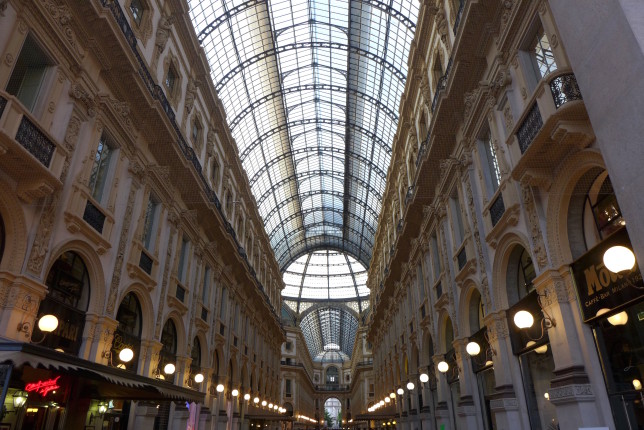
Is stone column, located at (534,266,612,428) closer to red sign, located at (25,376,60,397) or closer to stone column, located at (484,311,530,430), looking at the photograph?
stone column, located at (484,311,530,430)

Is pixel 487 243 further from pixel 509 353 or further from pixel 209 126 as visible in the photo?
pixel 209 126

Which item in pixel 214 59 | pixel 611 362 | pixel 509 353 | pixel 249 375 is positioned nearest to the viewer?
pixel 611 362

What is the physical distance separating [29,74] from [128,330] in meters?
7.74

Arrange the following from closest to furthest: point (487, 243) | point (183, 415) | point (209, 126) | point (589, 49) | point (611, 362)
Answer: point (589, 49) → point (611, 362) → point (487, 243) → point (183, 415) → point (209, 126)

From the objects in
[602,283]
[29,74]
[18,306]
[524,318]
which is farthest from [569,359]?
[29,74]

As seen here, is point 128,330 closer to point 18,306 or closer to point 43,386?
point 43,386

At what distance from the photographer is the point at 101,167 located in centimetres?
1298

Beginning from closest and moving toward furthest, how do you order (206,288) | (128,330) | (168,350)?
(128,330) → (168,350) → (206,288)

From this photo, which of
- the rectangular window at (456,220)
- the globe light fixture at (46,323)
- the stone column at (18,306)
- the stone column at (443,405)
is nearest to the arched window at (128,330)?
the stone column at (18,306)

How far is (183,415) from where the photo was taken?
667 inches

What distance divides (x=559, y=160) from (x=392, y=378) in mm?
25910

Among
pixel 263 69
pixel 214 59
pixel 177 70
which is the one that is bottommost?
pixel 177 70

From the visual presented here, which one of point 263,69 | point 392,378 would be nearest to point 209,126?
point 263,69

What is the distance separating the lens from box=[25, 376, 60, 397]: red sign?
884 cm
